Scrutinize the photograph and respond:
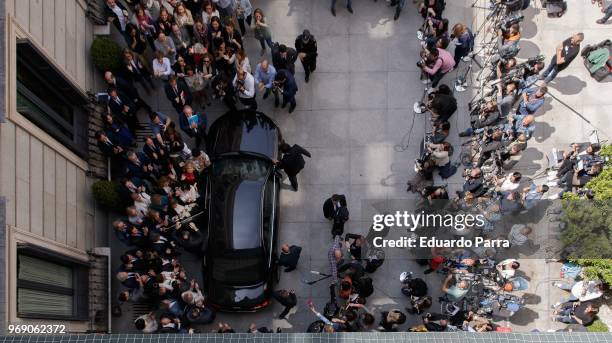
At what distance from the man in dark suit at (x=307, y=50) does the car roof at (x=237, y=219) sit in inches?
133

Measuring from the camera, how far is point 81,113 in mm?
13008

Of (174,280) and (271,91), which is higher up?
(271,91)

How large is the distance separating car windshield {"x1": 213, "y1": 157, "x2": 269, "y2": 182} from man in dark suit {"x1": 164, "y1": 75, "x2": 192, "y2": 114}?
1.59 m

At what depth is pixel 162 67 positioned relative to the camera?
1250 cm

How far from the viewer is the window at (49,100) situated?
1087cm

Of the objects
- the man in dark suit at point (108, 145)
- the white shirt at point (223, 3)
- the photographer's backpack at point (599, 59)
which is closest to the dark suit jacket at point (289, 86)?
the white shirt at point (223, 3)

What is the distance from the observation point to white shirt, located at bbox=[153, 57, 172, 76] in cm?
1247

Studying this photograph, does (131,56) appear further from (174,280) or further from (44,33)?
(174,280)

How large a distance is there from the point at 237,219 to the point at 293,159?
1.88 metres

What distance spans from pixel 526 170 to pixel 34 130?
423 inches

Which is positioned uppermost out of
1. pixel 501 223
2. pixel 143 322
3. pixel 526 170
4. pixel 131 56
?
pixel 131 56

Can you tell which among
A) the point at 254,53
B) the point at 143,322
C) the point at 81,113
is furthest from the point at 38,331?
the point at 254,53

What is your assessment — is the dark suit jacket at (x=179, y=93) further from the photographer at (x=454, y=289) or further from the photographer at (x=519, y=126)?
the photographer at (x=519, y=126)

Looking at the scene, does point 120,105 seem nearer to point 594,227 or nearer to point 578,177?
point 578,177
